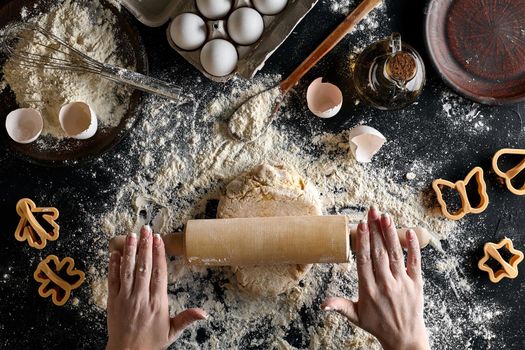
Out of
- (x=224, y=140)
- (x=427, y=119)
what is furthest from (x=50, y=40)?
(x=427, y=119)

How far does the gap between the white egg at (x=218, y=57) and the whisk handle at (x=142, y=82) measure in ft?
0.37

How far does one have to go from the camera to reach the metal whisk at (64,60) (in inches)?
62.6

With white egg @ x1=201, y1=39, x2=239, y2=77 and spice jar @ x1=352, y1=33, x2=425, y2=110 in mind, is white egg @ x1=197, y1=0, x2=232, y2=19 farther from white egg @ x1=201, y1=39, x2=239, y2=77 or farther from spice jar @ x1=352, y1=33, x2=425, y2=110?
spice jar @ x1=352, y1=33, x2=425, y2=110

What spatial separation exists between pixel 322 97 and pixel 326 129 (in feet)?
0.28

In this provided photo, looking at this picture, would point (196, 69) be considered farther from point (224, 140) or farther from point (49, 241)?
point (49, 241)

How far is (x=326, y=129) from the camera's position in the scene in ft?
5.45

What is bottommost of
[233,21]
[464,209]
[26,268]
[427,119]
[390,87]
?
[26,268]

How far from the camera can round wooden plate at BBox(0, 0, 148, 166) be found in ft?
5.36

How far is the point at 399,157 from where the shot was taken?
1659mm

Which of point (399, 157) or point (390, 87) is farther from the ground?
point (390, 87)

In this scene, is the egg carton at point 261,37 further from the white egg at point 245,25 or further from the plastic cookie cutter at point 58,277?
the plastic cookie cutter at point 58,277

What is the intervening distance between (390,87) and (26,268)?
1.07 meters

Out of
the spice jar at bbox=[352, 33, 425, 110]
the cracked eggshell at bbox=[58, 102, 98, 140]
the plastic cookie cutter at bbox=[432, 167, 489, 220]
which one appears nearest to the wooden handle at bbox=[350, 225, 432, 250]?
the plastic cookie cutter at bbox=[432, 167, 489, 220]

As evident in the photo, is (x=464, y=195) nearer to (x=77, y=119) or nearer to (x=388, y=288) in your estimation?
(x=388, y=288)
